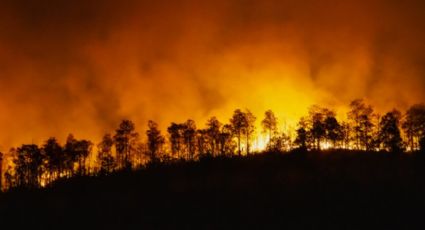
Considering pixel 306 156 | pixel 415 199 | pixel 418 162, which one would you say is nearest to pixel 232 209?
pixel 415 199

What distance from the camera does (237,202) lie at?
56.0ft

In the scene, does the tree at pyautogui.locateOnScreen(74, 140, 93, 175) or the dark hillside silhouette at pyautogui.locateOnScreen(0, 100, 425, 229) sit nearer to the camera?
the dark hillside silhouette at pyautogui.locateOnScreen(0, 100, 425, 229)

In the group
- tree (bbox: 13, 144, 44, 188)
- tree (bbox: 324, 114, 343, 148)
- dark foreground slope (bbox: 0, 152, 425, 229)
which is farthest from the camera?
tree (bbox: 324, 114, 343, 148)

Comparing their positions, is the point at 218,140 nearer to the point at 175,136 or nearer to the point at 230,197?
the point at 175,136

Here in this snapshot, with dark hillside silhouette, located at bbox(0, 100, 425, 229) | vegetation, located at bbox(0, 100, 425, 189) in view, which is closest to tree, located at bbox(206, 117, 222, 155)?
vegetation, located at bbox(0, 100, 425, 189)

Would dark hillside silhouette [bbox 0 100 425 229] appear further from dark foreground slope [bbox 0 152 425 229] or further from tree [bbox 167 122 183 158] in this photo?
tree [bbox 167 122 183 158]

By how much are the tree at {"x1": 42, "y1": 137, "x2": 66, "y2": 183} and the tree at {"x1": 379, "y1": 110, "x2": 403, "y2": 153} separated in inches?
2069

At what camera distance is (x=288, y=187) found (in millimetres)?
19219

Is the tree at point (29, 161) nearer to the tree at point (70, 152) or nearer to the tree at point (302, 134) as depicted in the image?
the tree at point (70, 152)

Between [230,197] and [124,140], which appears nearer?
[230,197]

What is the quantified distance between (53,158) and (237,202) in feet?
220

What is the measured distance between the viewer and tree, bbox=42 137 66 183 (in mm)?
78000

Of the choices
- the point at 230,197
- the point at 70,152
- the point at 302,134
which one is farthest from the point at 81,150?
the point at 230,197

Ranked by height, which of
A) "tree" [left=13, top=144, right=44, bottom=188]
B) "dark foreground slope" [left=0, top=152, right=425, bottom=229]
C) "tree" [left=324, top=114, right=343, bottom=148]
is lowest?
"dark foreground slope" [left=0, top=152, right=425, bottom=229]
